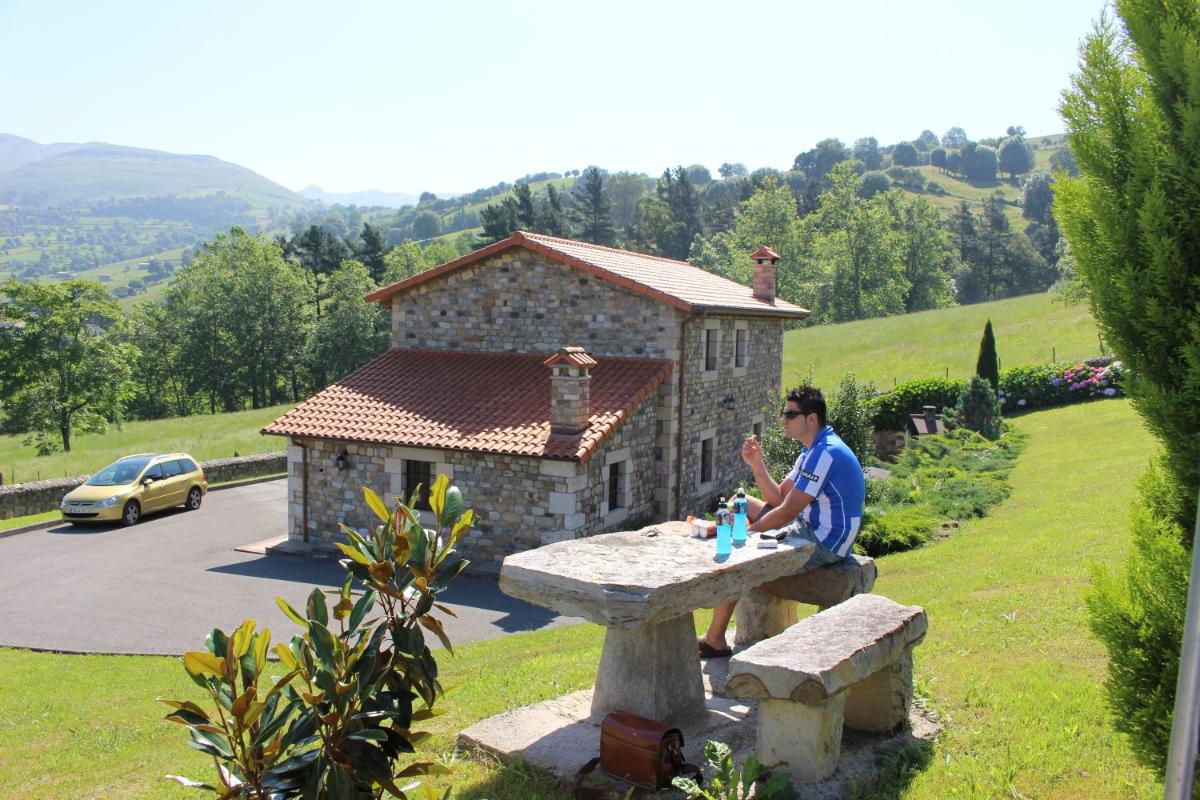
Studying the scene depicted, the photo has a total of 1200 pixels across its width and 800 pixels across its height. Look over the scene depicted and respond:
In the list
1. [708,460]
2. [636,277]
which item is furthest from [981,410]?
[636,277]

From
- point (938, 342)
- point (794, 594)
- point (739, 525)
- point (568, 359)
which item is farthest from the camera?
point (938, 342)

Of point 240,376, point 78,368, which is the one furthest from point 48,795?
point 240,376

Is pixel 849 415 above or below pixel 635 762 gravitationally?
above

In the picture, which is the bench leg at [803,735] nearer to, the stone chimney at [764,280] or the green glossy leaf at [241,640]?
the green glossy leaf at [241,640]

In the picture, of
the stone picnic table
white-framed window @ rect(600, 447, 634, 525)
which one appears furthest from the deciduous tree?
the stone picnic table

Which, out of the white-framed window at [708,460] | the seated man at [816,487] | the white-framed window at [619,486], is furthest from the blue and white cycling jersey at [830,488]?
the white-framed window at [708,460]

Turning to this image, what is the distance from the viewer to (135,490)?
21.6 meters

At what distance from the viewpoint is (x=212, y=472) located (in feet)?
89.6

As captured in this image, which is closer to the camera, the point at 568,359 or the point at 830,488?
the point at 830,488

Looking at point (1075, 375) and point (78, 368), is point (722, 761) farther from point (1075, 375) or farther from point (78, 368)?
point (78, 368)

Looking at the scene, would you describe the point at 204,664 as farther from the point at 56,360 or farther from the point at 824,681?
the point at 56,360

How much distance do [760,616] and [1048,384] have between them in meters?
26.9

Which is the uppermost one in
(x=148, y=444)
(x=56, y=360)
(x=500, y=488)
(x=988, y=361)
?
(x=988, y=361)

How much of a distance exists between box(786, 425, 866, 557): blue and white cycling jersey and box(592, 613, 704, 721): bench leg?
4.34 feet
